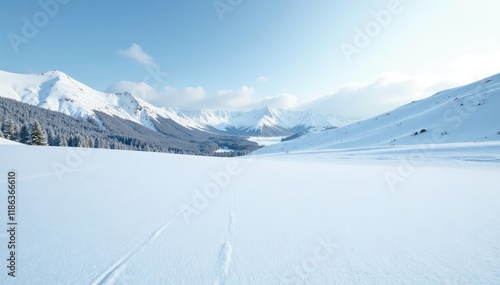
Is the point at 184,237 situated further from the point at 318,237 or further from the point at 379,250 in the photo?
the point at 379,250

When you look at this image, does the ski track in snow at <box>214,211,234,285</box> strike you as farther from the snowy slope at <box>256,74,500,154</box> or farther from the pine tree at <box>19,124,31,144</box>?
the pine tree at <box>19,124,31,144</box>

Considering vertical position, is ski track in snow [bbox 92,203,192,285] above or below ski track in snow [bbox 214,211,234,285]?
above

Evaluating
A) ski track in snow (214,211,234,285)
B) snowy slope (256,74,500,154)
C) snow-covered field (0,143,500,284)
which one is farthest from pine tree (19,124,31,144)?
snowy slope (256,74,500,154)

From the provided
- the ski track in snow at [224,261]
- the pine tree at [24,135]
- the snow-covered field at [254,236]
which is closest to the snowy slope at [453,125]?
the snow-covered field at [254,236]

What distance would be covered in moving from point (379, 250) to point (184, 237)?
3701 millimetres

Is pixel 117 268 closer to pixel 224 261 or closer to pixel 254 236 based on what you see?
pixel 224 261

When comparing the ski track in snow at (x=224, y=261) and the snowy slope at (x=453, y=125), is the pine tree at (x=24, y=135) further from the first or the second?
the snowy slope at (x=453, y=125)

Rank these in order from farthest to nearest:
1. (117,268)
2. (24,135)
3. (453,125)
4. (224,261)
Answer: (24,135) → (453,125) → (224,261) → (117,268)

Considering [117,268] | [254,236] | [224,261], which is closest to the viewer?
[117,268]

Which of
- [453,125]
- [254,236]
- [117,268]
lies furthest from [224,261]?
[453,125]

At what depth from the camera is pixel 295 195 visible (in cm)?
803

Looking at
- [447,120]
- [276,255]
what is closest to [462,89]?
[447,120]

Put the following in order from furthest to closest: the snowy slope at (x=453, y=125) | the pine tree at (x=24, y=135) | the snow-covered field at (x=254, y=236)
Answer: the pine tree at (x=24, y=135), the snowy slope at (x=453, y=125), the snow-covered field at (x=254, y=236)

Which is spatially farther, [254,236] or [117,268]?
[254,236]
